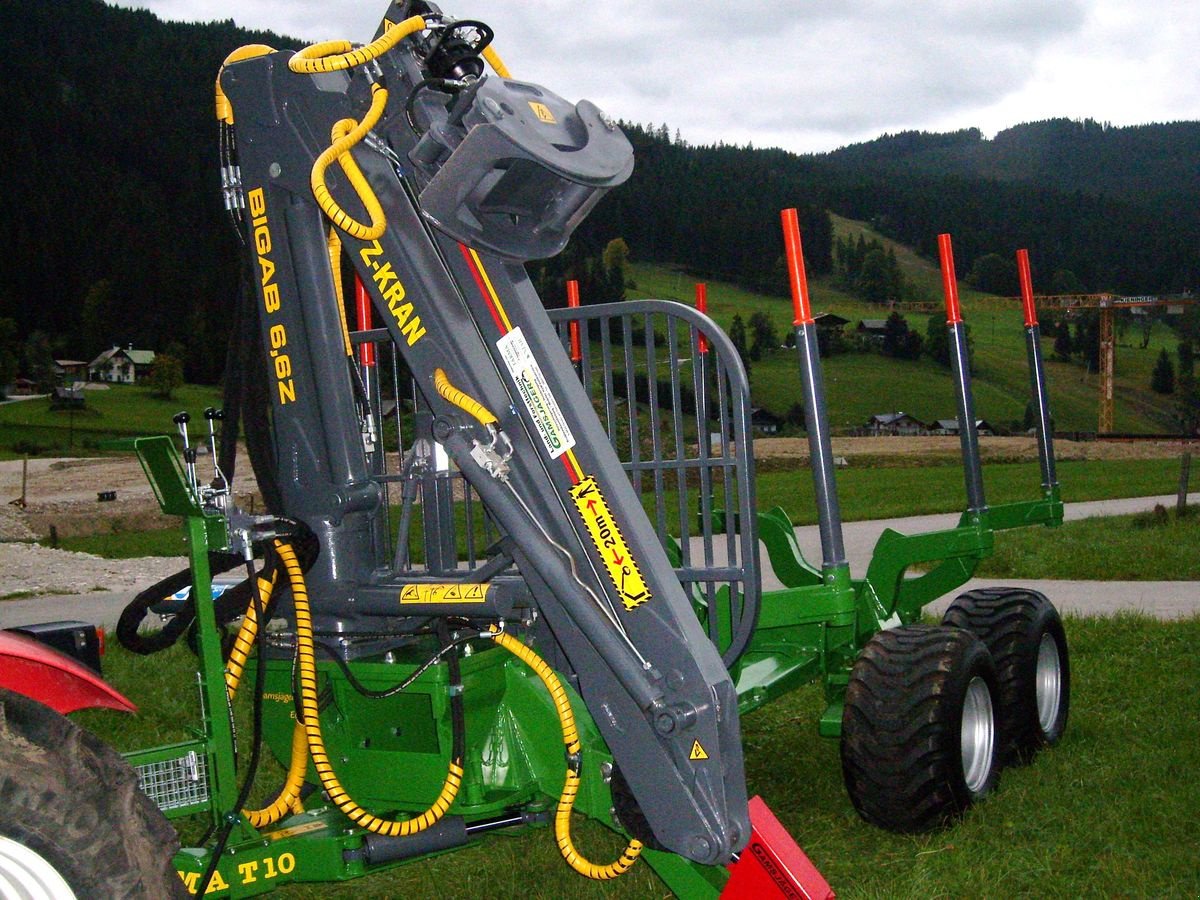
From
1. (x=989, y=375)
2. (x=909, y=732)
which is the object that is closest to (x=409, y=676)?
(x=909, y=732)

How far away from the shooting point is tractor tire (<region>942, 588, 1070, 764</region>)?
5.51 metres

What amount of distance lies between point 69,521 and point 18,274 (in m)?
13.6

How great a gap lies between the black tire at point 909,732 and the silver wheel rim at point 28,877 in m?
2.97

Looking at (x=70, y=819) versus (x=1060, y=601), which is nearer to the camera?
(x=70, y=819)

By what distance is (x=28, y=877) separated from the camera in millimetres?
2381

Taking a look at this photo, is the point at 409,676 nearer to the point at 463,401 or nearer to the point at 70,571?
the point at 463,401

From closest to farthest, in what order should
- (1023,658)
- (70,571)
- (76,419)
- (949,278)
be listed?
(1023,658) → (949,278) → (70,571) → (76,419)

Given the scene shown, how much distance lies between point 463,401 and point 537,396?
209 mm

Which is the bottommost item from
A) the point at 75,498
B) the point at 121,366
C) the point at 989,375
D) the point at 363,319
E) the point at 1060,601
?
the point at 1060,601

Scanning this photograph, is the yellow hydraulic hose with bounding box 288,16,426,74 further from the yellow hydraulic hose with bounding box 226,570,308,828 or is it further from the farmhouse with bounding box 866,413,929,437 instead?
the farmhouse with bounding box 866,413,929,437

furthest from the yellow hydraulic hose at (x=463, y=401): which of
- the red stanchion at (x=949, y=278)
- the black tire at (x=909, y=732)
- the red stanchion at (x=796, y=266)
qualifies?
the red stanchion at (x=949, y=278)

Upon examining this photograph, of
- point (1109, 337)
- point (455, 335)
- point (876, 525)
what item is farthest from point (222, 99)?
point (1109, 337)

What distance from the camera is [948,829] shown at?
4680mm

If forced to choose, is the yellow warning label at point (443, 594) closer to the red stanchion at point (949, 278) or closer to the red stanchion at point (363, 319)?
the red stanchion at point (363, 319)
